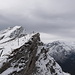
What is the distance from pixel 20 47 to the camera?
6188cm

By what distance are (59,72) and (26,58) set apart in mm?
29827

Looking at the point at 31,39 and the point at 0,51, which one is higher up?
the point at 31,39

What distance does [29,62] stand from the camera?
217 ft

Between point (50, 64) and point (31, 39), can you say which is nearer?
point (31, 39)

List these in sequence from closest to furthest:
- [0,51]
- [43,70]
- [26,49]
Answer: [0,51] → [26,49] → [43,70]

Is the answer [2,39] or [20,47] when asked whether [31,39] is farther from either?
[2,39]

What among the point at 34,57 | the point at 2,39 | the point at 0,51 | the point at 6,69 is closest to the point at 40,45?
the point at 34,57

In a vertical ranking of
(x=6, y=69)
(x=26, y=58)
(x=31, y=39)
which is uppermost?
(x=31, y=39)

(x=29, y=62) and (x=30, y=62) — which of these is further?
(x=30, y=62)

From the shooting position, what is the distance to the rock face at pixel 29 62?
56.3 meters

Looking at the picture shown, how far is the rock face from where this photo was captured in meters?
56.3

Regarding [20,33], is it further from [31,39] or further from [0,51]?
[0,51]

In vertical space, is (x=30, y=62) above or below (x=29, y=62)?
above

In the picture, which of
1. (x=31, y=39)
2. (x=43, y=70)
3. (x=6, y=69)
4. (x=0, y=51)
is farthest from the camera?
(x=43, y=70)
